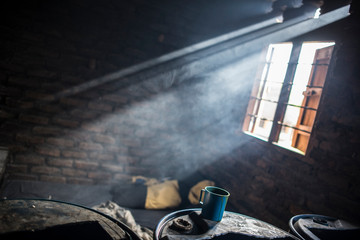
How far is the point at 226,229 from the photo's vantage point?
4.43ft

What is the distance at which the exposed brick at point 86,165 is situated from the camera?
137 inches

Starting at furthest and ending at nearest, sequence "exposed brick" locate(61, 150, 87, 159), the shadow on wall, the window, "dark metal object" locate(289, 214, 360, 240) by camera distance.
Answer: "exposed brick" locate(61, 150, 87, 159) → the shadow on wall → the window → "dark metal object" locate(289, 214, 360, 240)

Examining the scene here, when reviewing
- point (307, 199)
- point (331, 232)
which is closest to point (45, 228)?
point (331, 232)

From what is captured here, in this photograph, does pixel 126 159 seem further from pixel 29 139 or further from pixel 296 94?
pixel 296 94

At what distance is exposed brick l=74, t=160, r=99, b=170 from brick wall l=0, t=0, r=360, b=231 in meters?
0.01

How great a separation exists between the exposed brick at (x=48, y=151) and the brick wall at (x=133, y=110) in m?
0.01

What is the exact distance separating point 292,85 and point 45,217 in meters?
2.98

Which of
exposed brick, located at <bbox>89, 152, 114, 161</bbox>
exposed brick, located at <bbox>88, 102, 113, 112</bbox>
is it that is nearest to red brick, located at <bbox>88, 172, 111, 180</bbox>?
exposed brick, located at <bbox>89, 152, 114, 161</bbox>

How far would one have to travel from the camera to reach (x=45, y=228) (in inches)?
44.2

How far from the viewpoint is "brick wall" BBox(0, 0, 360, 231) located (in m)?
2.96

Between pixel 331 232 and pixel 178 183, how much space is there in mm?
2380

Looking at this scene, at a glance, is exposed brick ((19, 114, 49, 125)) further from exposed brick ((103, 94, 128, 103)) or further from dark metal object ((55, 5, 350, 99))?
exposed brick ((103, 94, 128, 103))

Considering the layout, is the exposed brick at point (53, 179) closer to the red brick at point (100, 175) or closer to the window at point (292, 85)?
the red brick at point (100, 175)

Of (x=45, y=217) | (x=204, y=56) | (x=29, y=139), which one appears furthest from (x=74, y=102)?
(x=45, y=217)
